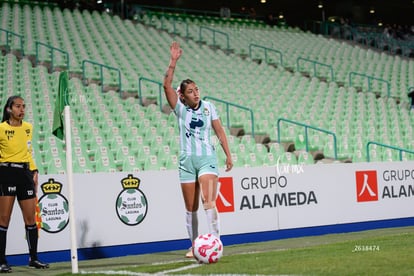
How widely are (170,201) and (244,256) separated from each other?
9.84 feet

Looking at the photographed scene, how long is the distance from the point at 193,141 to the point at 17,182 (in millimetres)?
2090

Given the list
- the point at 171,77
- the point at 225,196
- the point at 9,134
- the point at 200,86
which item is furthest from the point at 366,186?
the point at 200,86

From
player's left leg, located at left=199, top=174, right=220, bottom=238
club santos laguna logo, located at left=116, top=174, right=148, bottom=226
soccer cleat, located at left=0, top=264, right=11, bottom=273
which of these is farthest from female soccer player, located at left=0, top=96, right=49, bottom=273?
player's left leg, located at left=199, top=174, right=220, bottom=238

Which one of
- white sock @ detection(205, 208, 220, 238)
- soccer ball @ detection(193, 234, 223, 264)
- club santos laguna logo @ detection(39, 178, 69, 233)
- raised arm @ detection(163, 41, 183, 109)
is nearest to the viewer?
soccer ball @ detection(193, 234, 223, 264)

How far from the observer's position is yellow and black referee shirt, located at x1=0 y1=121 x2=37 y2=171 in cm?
847

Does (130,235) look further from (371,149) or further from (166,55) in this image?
(166,55)

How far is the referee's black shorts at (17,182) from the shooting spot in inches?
333

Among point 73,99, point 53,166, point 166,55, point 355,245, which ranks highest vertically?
point 166,55

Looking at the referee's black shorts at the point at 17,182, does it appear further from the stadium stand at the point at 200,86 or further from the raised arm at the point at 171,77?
the stadium stand at the point at 200,86

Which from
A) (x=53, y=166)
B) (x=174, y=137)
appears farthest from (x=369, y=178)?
(x=53, y=166)

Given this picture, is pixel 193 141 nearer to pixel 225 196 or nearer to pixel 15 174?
pixel 15 174

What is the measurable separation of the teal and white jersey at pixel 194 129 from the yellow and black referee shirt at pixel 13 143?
72.1 inches

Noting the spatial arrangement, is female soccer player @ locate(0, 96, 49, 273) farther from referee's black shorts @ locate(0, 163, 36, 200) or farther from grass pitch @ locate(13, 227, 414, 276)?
grass pitch @ locate(13, 227, 414, 276)

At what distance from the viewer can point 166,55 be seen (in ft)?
81.4
